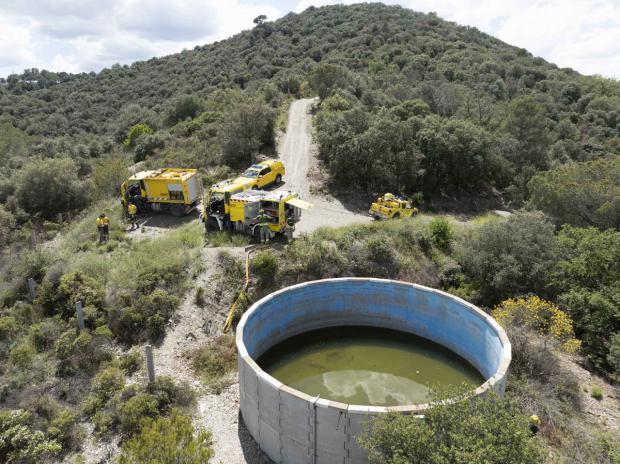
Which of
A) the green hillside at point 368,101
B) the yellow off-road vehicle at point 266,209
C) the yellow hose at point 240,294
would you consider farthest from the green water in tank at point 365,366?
the green hillside at point 368,101

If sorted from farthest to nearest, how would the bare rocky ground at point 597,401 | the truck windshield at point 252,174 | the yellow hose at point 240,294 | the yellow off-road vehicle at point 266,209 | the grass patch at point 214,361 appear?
the truck windshield at point 252,174
the yellow off-road vehicle at point 266,209
the yellow hose at point 240,294
the grass patch at point 214,361
the bare rocky ground at point 597,401

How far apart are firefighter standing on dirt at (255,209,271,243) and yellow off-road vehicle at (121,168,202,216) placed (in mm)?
6455

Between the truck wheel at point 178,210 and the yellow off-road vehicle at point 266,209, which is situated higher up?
the yellow off-road vehicle at point 266,209

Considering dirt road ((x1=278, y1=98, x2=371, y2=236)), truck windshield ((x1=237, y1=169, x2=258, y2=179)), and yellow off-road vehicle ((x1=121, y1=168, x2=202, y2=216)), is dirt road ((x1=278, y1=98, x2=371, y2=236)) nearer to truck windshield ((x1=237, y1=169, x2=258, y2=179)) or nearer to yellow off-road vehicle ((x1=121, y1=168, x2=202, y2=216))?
truck windshield ((x1=237, y1=169, x2=258, y2=179))

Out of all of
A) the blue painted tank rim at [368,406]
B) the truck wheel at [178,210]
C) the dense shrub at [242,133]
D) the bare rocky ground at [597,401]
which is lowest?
the bare rocky ground at [597,401]

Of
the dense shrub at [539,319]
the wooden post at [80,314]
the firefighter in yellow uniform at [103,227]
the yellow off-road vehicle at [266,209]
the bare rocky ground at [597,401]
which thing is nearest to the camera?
the bare rocky ground at [597,401]

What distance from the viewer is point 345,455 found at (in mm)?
11586

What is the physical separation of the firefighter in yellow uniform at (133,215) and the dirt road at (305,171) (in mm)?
9599

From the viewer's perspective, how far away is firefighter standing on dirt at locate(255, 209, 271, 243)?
70.7 feet

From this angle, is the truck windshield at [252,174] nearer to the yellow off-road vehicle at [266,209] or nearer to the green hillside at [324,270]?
the green hillside at [324,270]

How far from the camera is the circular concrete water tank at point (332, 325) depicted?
456 inches

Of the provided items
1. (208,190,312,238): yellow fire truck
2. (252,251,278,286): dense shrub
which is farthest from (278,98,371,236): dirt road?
(252,251,278,286): dense shrub

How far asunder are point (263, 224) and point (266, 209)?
102 centimetres

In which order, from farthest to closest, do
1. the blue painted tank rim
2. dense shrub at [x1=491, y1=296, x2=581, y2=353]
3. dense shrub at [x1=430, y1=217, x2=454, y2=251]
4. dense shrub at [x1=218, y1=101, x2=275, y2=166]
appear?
dense shrub at [x1=218, y1=101, x2=275, y2=166]
dense shrub at [x1=430, y1=217, x2=454, y2=251]
dense shrub at [x1=491, y1=296, x2=581, y2=353]
the blue painted tank rim
